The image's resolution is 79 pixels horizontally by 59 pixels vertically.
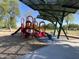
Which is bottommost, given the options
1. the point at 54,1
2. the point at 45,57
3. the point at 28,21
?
the point at 45,57

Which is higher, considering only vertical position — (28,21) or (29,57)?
(28,21)

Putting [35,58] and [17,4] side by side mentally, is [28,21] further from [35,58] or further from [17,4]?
[17,4]

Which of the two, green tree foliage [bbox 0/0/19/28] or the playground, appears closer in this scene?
the playground

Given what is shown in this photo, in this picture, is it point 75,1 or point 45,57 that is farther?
point 75,1

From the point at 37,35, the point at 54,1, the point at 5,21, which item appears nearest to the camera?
the point at 54,1

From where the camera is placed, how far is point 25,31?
2028cm

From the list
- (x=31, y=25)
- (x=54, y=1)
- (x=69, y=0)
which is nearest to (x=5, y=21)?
(x=31, y=25)

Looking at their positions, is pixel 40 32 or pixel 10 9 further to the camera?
pixel 10 9

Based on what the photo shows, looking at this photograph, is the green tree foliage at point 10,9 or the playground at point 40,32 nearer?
the playground at point 40,32

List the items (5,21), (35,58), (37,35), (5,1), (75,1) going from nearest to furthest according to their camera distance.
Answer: (35,58)
(75,1)
(37,35)
(5,1)
(5,21)

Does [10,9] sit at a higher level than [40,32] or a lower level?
higher

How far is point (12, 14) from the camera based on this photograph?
146ft

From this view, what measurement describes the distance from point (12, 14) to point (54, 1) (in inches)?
1165

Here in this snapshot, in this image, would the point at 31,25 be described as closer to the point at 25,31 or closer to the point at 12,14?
the point at 25,31
